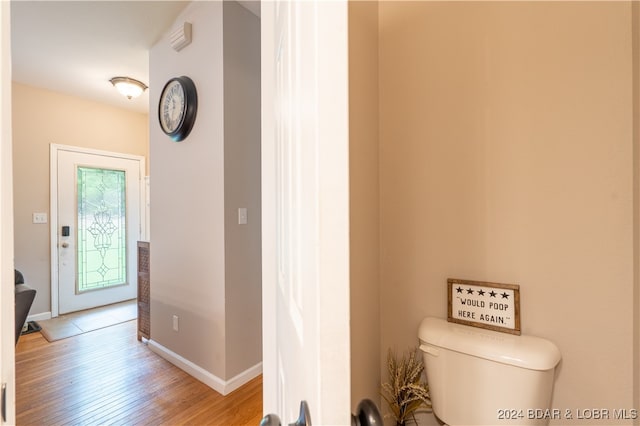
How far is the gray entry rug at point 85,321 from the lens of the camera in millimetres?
2842

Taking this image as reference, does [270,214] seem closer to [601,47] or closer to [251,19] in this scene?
[601,47]

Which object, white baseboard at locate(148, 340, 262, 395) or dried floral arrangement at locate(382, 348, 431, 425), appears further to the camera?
white baseboard at locate(148, 340, 262, 395)

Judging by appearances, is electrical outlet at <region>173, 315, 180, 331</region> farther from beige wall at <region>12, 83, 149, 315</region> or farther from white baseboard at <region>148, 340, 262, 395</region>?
beige wall at <region>12, 83, 149, 315</region>

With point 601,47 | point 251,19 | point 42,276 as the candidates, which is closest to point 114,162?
point 42,276

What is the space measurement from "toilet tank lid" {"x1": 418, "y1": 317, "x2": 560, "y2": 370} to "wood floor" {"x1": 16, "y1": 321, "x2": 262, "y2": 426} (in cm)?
128

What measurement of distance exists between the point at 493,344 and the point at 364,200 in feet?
1.97

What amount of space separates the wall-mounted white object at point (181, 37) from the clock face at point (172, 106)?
265 mm

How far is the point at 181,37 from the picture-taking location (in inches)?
81.3

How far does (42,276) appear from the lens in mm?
3242

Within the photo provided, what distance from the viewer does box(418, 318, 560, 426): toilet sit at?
2.54 ft

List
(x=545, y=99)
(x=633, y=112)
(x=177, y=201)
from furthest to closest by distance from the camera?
(x=177, y=201) → (x=545, y=99) → (x=633, y=112)

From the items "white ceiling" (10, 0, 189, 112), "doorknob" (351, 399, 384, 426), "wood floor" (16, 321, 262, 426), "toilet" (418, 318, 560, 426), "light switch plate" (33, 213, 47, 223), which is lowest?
"wood floor" (16, 321, 262, 426)

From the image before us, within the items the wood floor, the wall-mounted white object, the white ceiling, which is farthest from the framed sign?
the white ceiling

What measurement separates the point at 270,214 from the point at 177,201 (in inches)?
69.6
